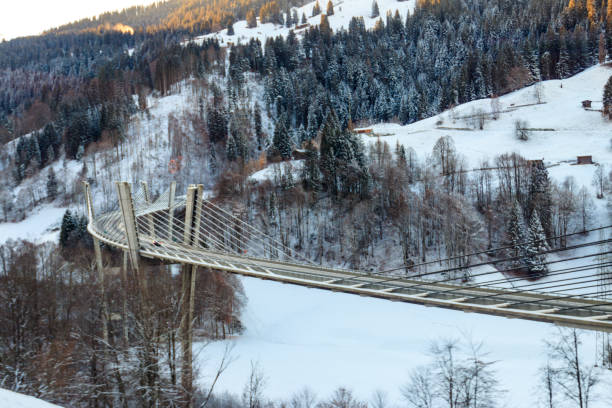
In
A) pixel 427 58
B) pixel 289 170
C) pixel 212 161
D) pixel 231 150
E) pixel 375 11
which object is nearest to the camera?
pixel 289 170

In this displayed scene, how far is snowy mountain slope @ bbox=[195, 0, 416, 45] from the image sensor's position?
125 m

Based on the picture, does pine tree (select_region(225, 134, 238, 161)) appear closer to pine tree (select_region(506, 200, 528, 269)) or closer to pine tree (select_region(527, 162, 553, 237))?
pine tree (select_region(506, 200, 528, 269))

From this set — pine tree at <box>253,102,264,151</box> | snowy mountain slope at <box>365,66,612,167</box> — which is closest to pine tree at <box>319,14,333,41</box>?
pine tree at <box>253,102,264,151</box>

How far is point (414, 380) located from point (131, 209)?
514 inches

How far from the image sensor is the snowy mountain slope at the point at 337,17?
12538 centimetres

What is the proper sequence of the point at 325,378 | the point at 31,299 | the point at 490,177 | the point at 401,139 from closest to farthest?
the point at 31,299, the point at 325,378, the point at 490,177, the point at 401,139

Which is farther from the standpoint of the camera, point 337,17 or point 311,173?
point 337,17

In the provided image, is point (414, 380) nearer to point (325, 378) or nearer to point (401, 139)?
point (325, 378)

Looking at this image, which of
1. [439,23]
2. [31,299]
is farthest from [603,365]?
[439,23]

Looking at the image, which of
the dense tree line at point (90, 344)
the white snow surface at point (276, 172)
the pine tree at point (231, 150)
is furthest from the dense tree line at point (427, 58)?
the dense tree line at point (90, 344)

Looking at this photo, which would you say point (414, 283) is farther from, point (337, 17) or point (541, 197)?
point (337, 17)

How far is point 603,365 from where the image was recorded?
15367 millimetres

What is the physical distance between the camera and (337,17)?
460 feet

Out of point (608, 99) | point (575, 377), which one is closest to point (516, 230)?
point (575, 377)
